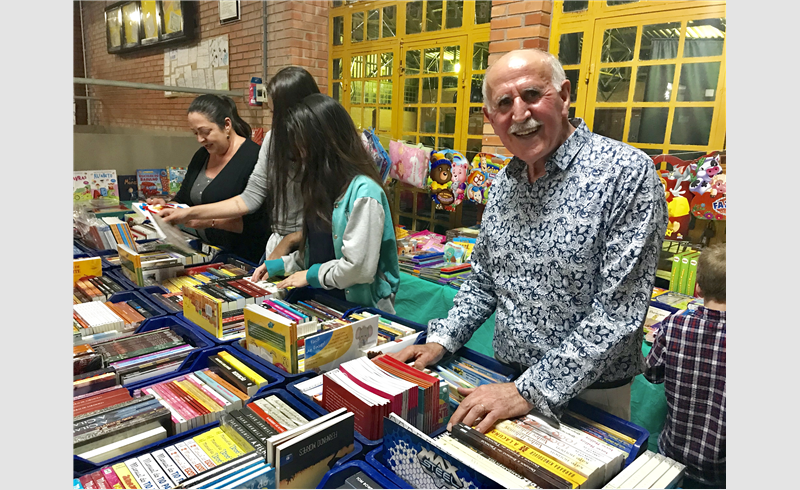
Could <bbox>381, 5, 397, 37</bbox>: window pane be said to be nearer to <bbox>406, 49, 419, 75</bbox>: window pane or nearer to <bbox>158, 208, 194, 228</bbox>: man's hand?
<bbox>406, 49, 419, 75</bbox>: window pane

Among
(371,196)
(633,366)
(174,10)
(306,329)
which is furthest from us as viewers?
(174,10)

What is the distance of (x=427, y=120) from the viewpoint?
14.5 feet

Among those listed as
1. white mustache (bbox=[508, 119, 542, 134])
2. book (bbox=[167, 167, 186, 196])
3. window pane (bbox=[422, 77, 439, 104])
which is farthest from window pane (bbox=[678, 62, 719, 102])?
book (bbox=[167, 167, 186, 196])

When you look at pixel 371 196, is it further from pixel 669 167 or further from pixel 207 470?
pixel 669 167

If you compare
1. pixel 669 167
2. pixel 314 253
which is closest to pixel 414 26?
pixel 669 167

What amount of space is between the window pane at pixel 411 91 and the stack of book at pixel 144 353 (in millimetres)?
3434

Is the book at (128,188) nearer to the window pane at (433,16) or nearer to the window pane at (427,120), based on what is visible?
the window pane at (427,120)

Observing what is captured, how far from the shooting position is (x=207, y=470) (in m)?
0.93

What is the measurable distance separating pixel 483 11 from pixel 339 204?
2798mm

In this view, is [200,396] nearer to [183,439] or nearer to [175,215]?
[183,439]

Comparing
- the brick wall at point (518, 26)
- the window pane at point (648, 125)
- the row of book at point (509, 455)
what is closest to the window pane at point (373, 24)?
the brick wall at point (518, 26)

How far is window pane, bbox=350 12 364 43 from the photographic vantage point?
4895 mm

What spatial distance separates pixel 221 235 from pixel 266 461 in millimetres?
1970

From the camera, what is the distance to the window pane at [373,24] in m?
4.70
